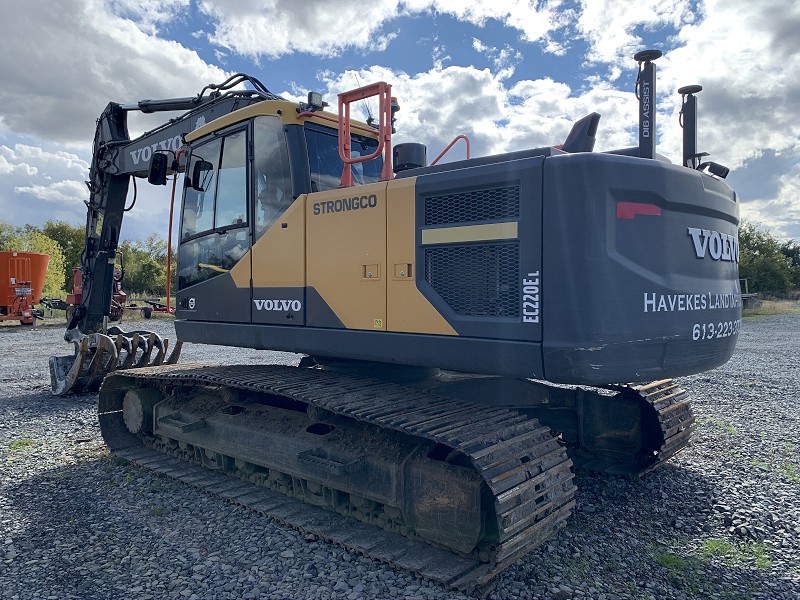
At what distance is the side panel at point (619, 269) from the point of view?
327 centimetres

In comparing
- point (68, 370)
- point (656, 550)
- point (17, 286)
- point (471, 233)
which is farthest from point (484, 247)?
point (17, 286)

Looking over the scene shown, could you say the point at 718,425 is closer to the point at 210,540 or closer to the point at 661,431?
the point at 661,431

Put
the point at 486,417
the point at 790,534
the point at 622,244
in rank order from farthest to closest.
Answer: the point at 790,534 < the point at 486,417 < the point at 622,244

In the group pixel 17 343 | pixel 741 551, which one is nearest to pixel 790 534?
pixel 741 551

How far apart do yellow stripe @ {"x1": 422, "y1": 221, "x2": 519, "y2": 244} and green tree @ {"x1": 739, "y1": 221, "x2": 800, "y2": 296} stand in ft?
125

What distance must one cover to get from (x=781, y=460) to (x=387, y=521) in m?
3.94

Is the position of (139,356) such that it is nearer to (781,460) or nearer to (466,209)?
(466,209)

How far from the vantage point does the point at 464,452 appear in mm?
3250

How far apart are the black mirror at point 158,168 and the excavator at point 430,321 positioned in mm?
29

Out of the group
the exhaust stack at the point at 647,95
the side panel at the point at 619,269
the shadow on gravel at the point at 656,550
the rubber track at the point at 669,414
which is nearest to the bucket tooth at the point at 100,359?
the shadow on gravel at the point at 656,550

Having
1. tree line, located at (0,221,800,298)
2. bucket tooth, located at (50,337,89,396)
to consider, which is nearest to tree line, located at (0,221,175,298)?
tree line, located at (0,221,800,298)

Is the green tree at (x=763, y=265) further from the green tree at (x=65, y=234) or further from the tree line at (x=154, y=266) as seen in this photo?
the green tree at (x=65, y=234)

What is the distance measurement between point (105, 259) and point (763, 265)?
3943cm

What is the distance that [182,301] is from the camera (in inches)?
221
